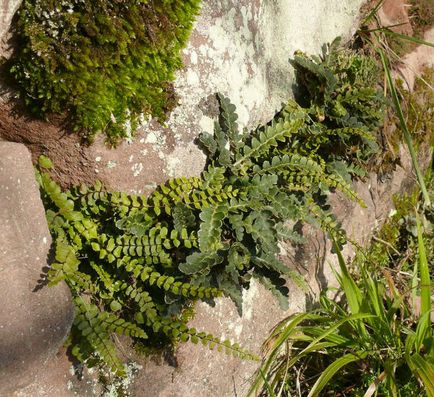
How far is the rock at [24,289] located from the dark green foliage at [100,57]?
39 cm

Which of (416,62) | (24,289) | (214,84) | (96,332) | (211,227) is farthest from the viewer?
(416,62)

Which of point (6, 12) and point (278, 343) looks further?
point (278, 343)

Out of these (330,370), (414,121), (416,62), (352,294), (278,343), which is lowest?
(330,370)

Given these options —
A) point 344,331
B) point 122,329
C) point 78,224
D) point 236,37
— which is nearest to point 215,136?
point 236,37

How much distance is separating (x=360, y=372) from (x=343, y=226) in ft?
3.86

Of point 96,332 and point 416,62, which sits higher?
point 96,332

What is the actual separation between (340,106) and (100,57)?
1.97m

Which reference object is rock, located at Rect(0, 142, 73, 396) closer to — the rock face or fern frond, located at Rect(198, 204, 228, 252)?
the rock face

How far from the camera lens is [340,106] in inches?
152

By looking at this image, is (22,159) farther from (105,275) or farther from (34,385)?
(34,385)

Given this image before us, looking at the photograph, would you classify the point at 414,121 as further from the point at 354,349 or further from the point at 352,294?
the point at 354,349

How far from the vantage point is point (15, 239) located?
2.66m

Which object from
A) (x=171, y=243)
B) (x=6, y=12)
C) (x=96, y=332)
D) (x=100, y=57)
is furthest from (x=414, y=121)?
(x=6, y=12)

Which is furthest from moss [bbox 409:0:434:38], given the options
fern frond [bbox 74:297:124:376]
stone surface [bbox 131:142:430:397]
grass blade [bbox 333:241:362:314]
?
fern frond [bbox 74:297:124:376]
